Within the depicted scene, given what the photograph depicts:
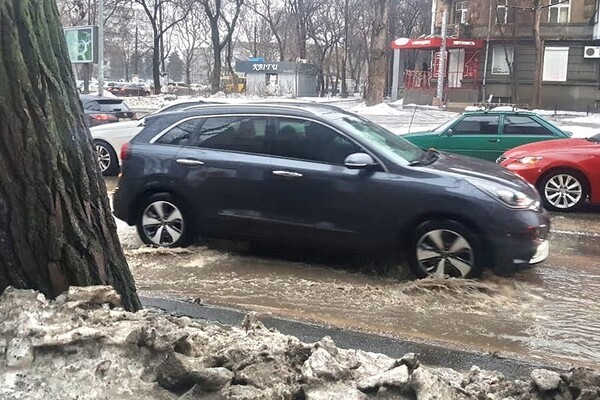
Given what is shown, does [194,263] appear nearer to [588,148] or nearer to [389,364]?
[389,364]

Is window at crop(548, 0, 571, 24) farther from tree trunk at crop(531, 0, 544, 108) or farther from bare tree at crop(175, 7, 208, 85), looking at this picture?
bare tree at crop(175, 7, 208, 85)

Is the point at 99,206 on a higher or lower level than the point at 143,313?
higher

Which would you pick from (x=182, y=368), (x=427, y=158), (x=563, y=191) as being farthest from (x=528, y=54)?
(x=182, y=368)

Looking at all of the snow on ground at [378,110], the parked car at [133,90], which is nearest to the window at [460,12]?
the snow on ground at [378,110]

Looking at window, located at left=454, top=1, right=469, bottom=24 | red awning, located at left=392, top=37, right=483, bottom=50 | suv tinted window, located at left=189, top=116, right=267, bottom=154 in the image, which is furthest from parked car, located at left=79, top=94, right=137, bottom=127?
window, located at left=454, top=1, right=469, bottom=24

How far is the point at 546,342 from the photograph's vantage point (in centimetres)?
509

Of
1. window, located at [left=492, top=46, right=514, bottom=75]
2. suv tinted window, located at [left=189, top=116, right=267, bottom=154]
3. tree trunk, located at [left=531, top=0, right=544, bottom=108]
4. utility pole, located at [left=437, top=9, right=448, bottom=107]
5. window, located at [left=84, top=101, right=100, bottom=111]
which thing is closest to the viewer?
suv tinted window, located at [left=189, top=116, right=267, bottom=154]

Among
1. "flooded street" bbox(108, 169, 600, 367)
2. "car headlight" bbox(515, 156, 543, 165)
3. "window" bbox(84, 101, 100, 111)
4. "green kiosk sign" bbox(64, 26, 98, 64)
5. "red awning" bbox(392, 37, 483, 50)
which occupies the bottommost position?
"flooded street" bbox(108, 169, 600, 367)

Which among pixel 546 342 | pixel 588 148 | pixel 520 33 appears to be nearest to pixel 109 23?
pixel 520 33

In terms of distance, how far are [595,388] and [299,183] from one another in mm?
4075

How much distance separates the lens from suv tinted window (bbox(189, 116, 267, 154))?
7.02m

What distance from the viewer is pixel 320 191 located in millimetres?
6543

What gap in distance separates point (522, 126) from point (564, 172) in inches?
93.6

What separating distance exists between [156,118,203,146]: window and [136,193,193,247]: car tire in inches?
23.0
